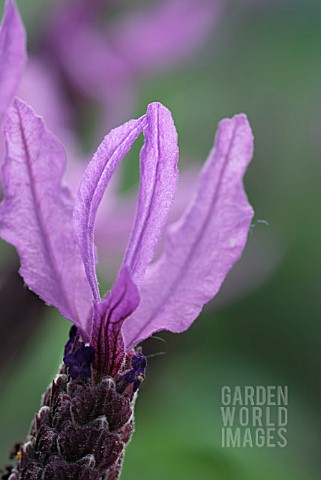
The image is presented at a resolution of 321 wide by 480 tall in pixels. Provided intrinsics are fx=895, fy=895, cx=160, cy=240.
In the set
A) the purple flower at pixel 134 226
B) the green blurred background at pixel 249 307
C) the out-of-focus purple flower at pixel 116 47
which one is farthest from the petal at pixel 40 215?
the out-of-focus purple flower at pixel 116 47

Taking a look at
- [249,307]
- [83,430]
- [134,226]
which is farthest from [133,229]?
[249,307]

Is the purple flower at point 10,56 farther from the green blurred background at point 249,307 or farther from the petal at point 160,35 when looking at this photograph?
the petal at point 160,35

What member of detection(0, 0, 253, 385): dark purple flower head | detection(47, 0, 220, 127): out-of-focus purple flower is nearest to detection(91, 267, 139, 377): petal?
detection(0, 0, 253, 385): dark purple flower head

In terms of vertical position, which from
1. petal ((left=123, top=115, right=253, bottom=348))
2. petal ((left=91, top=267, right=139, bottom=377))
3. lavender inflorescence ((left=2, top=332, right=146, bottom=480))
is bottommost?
lavender inflorescence ((left=2, top=332, right=146, bottom=480))

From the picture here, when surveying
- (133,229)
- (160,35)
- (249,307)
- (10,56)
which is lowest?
(133,229)

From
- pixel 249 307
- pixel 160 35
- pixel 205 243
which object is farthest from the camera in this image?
pixel 249 307

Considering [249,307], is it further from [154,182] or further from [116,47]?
[154,182]

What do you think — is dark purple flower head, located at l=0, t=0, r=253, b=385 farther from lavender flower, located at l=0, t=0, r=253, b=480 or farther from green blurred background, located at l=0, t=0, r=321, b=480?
green blurred background, located at l=0, t=0, r=321, b=480

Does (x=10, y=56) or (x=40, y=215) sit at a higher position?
(x=10, y=56)
